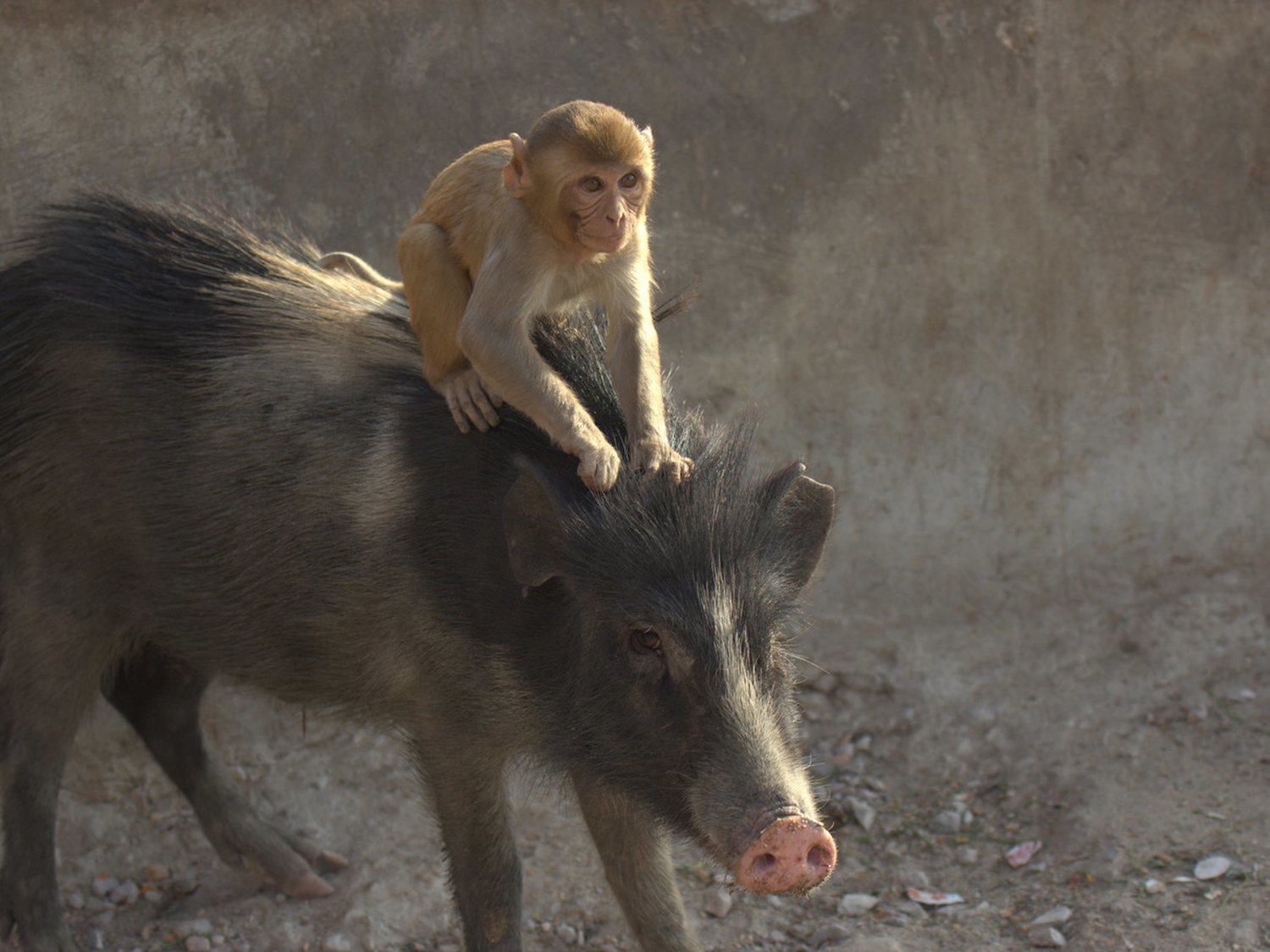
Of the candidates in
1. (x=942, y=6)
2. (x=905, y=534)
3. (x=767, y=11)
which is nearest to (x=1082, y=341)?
(x=905, y=534)

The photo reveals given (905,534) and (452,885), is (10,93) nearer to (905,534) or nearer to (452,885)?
(452,885)

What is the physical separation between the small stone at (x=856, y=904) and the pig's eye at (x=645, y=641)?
156cm

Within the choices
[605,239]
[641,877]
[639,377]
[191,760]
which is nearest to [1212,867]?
[641,877]

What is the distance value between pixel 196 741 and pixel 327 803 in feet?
1.88

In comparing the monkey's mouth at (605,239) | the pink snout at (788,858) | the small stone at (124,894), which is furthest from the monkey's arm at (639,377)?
the small stone at (124,894)

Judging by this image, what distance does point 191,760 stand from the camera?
502cm

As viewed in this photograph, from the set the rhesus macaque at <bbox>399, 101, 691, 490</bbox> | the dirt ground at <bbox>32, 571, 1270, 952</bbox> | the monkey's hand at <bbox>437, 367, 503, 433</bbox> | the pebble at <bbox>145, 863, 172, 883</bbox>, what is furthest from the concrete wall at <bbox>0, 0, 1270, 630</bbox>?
the pebble at <bbox>145, 863, 172, 883</bbox>

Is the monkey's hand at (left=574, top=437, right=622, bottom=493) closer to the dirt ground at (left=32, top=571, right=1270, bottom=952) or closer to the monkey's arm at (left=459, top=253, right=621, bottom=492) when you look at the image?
the monkey's arm at (left=459, top=253, right=621, bottom=492)

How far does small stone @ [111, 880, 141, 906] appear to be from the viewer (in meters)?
4.98

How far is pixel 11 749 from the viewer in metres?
4.56

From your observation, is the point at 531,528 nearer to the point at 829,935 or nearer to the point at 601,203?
the point at 601,203

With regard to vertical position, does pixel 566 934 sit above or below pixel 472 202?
below

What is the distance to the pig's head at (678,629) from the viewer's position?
11.5ft

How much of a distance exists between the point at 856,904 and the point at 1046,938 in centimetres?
60
